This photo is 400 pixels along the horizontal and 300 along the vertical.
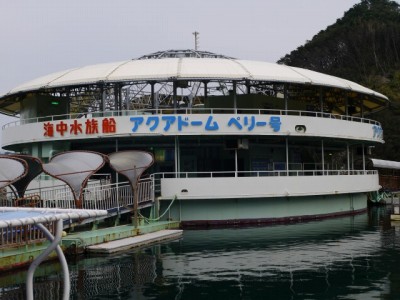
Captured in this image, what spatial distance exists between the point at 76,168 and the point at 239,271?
10.3 metres

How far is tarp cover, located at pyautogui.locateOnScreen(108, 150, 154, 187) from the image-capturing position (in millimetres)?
26438

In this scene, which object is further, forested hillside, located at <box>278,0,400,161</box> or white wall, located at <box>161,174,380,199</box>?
forested hillside, located at <box>278,0,400,161</box>

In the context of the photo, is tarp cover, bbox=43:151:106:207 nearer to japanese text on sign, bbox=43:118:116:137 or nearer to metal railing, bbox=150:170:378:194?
metal railing, bbox=150:170:378:194

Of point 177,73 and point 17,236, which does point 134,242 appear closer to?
point 17,236

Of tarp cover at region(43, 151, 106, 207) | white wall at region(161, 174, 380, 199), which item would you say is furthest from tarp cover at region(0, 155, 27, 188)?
white wall at region(161, 174, 380, 199)

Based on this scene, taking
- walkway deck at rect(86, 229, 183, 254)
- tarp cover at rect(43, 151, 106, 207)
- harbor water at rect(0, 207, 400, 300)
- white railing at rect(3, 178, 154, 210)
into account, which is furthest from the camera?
white railing at rect(3, 178, 154, 210)

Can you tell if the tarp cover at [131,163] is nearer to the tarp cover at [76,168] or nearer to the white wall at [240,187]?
the tarp cover at [76,168]

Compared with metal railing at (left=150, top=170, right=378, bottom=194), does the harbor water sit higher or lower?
lower

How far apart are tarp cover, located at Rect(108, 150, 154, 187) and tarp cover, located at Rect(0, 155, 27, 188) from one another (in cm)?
480

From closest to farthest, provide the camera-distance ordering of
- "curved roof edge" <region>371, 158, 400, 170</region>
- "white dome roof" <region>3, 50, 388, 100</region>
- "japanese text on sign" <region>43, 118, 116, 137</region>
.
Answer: "japanese text on sign" <region>43, 118, 116, 137</region> < "white dome roof" <region>3, 50, 388, 100</region> < "curved roof edge" <region>371, 158, 400, 170</region>

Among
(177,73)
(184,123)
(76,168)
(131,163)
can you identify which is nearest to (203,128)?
(184,123)

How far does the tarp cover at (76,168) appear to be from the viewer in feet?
76.7

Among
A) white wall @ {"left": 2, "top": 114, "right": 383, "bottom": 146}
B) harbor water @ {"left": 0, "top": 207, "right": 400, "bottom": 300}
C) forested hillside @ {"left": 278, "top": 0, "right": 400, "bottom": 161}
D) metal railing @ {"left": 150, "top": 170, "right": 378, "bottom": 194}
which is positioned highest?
forested hillside @ {"left": 278, "top": 0, "right": 400, "bottom": 161}

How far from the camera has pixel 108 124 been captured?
30719 mm
